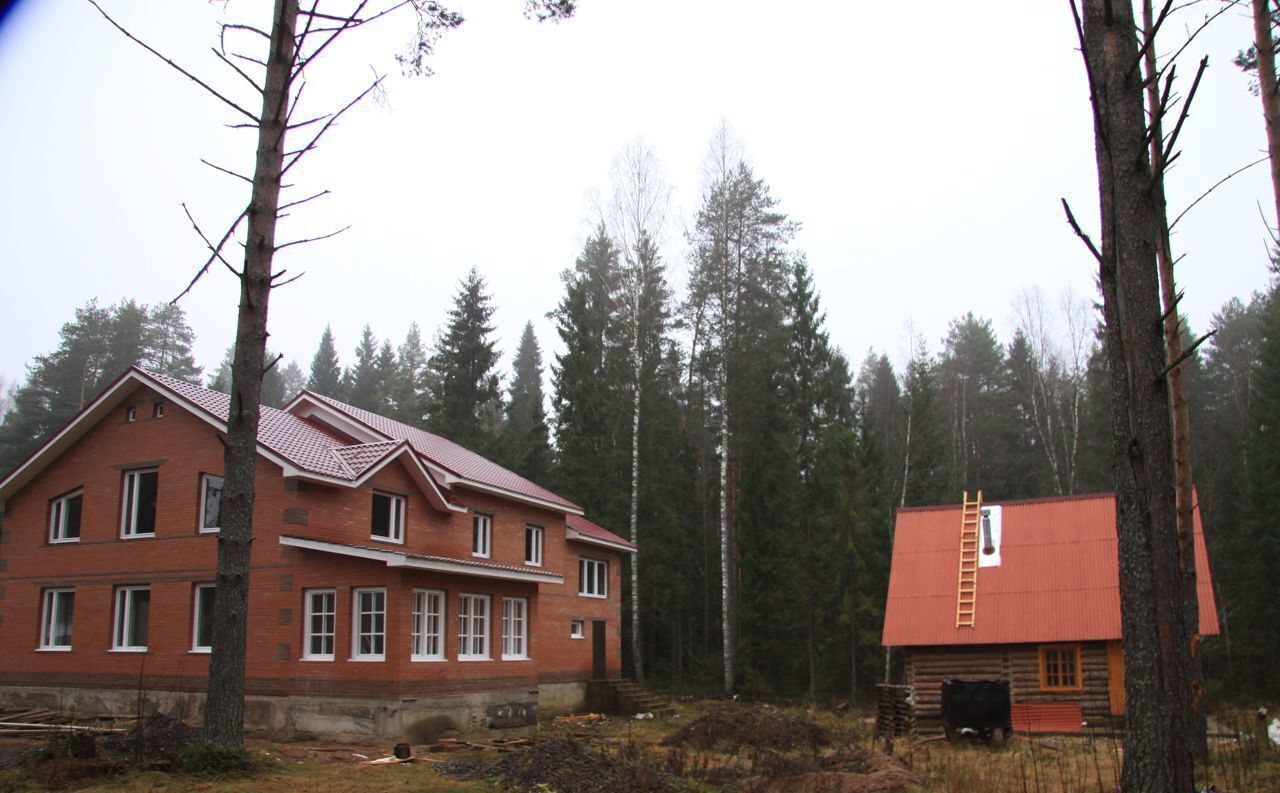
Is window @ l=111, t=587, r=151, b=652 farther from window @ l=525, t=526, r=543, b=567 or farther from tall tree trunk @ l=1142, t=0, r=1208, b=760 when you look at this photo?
tall tree trunk @ l=1142, t=0, r=1208, b=760

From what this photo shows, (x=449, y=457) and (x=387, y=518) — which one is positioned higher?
(x=449, y=457)

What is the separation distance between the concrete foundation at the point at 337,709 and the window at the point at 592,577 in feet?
22.8

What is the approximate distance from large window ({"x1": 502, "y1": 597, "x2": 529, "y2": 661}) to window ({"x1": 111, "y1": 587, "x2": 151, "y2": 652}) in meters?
7.95

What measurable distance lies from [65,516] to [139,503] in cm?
258

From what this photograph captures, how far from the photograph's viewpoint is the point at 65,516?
23.3m

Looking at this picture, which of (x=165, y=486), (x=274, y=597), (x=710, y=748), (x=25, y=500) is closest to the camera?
(x=710, y=748)

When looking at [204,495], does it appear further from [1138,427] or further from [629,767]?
[1138,427]

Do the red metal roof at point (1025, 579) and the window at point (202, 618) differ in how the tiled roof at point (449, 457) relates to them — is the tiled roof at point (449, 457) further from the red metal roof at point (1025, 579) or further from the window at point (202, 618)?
the red metal roof at point (1025, 579)

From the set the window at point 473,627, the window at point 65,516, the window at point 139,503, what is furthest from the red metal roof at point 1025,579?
the window at point 65,516

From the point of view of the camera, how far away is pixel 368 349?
244 feet

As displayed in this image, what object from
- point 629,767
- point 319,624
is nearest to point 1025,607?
point 629,767

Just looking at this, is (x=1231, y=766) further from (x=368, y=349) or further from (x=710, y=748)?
(x=368, y=349)

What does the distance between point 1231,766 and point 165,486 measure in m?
20.7

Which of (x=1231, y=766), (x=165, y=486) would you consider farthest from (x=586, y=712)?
(x=1231, y=766)
